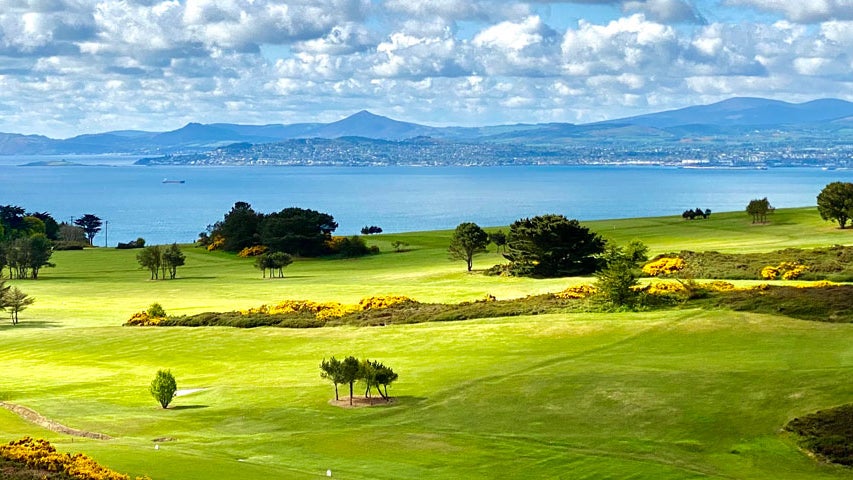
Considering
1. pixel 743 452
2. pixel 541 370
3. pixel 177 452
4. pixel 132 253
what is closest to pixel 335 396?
pixel 541 370

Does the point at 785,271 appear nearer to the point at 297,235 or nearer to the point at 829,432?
the point at 829,432

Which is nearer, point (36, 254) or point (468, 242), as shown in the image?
point (468, 242)

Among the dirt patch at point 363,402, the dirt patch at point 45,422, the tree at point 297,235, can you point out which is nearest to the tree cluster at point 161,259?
the tree at point 297,235

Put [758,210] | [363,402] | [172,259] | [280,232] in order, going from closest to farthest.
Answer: [363,402], [172,259], [758,210], [280,232]

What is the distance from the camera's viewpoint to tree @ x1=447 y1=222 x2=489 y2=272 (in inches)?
3986

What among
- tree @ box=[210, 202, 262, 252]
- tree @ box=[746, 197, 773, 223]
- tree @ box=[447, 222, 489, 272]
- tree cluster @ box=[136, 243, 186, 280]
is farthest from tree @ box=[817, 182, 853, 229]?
tree @ box=[210, 202, 262, 252]

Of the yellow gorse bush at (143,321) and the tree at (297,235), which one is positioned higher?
the tree at (297,235)

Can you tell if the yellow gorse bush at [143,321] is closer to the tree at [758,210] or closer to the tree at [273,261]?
the tree at [273,261]

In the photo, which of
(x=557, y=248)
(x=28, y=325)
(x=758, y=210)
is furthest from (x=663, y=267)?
(x=758, y=210)

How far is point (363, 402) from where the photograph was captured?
140 feet

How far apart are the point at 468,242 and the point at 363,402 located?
5912 cm

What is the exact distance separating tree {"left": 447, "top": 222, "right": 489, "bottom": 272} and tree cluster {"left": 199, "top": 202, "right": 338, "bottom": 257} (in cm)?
3708

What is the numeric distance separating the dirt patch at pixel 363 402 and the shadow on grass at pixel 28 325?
3915 cm

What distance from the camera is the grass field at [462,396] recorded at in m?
32.8
